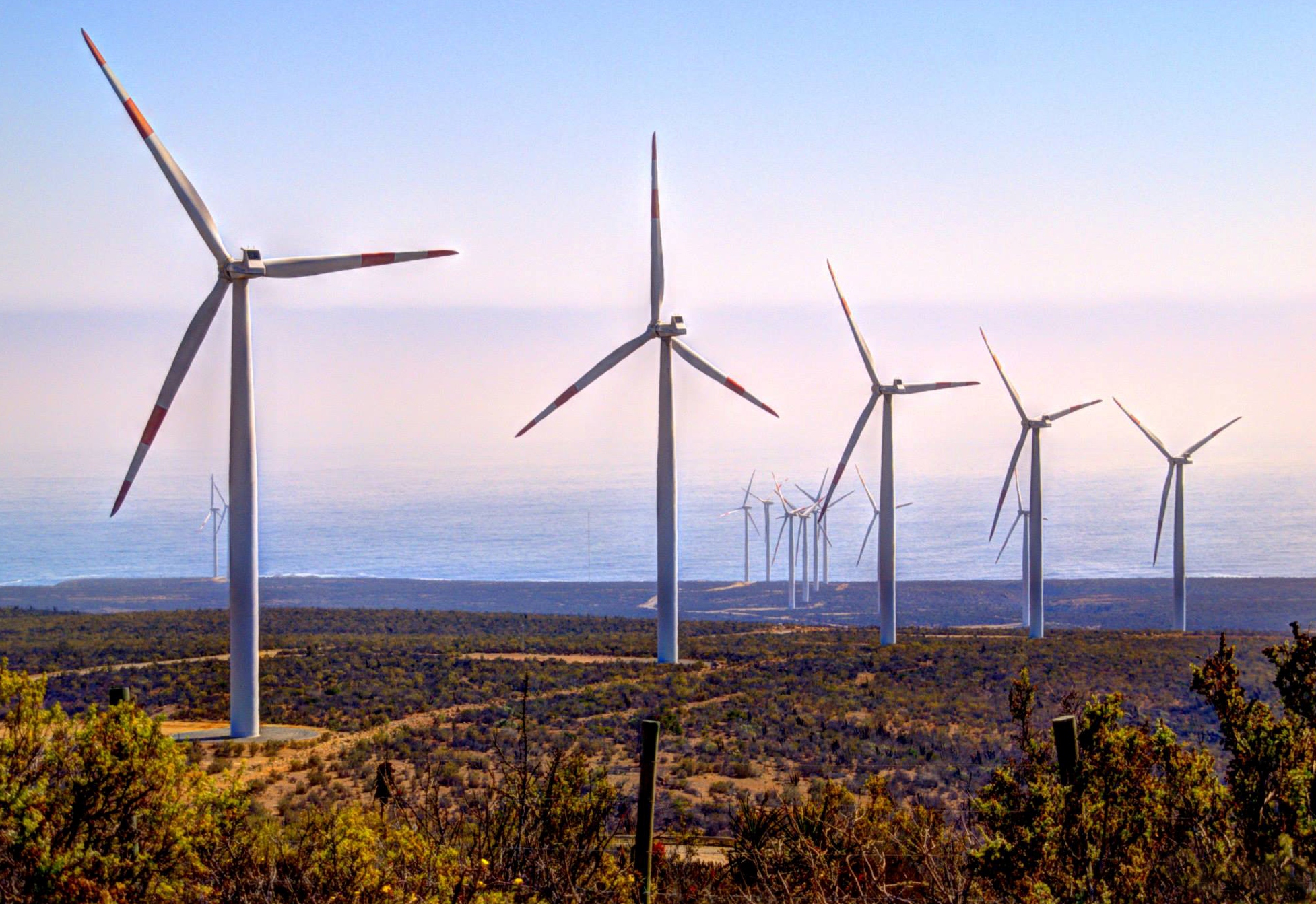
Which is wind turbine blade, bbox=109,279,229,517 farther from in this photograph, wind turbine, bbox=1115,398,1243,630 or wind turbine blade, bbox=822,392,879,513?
wind turbine, bbox=1115,398,1243,630

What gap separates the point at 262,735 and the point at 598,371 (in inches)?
854

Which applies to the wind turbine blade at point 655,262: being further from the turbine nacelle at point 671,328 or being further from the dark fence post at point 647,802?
the dark fence post at point 647,802

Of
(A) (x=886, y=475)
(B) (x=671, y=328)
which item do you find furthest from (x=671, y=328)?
(A) (x=886, y=475)

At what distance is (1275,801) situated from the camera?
39.5ft

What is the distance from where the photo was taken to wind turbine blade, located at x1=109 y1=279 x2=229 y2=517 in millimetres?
28422

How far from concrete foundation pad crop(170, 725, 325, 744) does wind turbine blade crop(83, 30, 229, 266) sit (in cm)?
1149

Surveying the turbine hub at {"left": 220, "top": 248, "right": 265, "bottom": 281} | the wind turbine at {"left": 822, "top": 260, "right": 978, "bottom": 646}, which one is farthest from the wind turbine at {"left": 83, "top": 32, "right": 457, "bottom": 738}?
the wind turbine at {"left": 822, "top": 260, "right": 978, "bottom": 646}

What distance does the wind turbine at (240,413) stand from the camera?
28750 millimetres

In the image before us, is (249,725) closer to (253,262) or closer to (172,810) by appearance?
(253,262)

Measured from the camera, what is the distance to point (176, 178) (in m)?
32.1

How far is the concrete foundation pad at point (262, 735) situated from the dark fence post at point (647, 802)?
1892 centimetres

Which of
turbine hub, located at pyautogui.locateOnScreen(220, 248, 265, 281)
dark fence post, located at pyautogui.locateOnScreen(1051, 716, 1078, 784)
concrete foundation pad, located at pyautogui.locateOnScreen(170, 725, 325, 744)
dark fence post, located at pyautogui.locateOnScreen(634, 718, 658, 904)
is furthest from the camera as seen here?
turbine hub, located at pyautogui.locateOnScreen(220, 248, 265, 281)

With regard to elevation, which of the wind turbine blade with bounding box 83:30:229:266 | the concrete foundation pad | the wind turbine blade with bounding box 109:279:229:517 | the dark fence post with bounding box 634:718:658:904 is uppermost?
the wind turbine blade with bounding box 83:30:229:266

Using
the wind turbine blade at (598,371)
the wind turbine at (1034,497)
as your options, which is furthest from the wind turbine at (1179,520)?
the wind turbine blade at (598,371)
